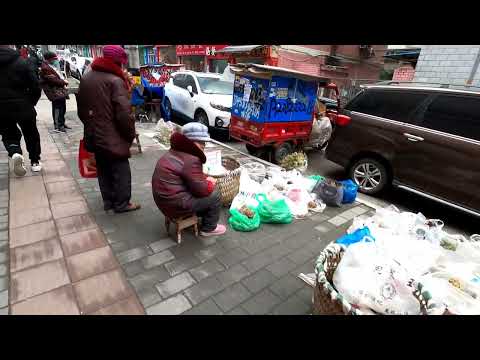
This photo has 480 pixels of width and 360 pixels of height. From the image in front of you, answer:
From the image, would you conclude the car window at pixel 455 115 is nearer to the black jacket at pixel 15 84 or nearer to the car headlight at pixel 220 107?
the car headlight at pixel 220 107

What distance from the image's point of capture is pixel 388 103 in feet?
14.5

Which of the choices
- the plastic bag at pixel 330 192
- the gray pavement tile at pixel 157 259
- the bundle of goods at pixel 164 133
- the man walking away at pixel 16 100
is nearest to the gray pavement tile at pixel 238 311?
the gray pavement tile at pixel 157 259

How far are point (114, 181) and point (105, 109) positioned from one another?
859 millimetres

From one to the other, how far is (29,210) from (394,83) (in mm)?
A: 5734

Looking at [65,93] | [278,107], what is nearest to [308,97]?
[278,107]

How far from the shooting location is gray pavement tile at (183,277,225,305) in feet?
7.25

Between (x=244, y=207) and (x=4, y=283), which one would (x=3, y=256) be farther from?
(x=244, y=207)

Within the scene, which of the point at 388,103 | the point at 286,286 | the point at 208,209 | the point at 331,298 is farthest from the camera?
the point at 388,103

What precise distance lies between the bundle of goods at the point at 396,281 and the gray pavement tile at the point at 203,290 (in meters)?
0.86

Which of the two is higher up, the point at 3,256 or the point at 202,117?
the point at 202,117

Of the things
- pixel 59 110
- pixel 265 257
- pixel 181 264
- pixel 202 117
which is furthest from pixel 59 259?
pixel 202 117

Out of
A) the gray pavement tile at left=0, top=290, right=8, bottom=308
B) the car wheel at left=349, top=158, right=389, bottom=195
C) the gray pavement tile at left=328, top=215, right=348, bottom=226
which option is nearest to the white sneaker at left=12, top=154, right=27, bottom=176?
the gray pavement tile at left=0, top=290, right=8, bottom=308

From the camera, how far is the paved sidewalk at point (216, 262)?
221cm
